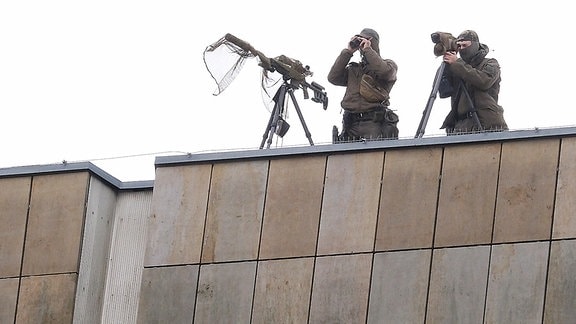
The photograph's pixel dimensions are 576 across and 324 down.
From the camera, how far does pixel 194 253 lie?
3197cm

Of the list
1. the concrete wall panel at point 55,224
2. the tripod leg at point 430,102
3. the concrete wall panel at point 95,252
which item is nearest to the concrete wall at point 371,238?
the tripod leg at point 430,102

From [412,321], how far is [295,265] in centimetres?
207

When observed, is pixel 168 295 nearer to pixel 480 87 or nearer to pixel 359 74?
pixel 359 74

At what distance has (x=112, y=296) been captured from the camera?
32906 millimetres

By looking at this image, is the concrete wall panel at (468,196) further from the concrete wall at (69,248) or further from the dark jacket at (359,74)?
the concrete wall at (69,248)

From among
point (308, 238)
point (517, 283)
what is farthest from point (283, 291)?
point (517, 283)

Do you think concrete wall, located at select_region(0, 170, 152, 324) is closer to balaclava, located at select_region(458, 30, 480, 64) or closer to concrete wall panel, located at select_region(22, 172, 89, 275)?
concrete wall panel, located at select_region(22, 172, 89, 275)

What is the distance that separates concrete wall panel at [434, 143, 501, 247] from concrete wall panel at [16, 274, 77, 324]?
565cm

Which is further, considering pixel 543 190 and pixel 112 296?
pixel 112 296

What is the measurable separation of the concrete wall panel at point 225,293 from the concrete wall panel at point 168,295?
139mm

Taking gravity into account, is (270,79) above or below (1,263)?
above

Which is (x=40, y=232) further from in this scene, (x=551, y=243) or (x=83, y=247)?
(x=551, y=243)

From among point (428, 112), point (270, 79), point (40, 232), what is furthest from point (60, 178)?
point (428, 112)

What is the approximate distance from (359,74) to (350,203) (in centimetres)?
195
